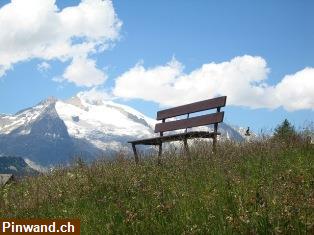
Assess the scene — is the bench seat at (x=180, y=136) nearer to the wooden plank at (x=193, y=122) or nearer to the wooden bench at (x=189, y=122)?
the wooden bench at (x=189, y=122)

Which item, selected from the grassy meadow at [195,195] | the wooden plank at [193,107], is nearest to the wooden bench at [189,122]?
the wooden plank at [193,107]

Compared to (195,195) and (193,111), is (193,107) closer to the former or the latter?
(193,111)

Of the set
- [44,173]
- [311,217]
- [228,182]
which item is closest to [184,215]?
[228,182]

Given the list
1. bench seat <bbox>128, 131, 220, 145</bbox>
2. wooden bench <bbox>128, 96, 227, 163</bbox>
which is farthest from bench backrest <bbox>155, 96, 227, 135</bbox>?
bench seat <bbox>128, 131, 220, 145</bbox>

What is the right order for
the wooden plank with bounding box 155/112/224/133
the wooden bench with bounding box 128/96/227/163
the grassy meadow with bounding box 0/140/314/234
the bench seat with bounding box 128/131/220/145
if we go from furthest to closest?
the wooden plank with bounding box 155/112/224/133, the wooden bench with bounding box 128/96/227/163, the bench seat with bounding box 128/131/220/145, the grassy meadow with bounding box 0/140/314/234

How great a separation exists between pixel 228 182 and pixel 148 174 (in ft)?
7.53

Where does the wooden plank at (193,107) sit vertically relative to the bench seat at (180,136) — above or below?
above

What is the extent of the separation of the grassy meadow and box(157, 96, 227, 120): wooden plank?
0.94 meters

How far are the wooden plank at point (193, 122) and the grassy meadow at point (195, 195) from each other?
23.5 inches

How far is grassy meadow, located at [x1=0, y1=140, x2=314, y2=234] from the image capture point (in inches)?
181

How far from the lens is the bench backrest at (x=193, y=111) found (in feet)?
34.6

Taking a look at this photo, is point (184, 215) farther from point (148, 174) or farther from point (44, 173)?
point (44, 173)

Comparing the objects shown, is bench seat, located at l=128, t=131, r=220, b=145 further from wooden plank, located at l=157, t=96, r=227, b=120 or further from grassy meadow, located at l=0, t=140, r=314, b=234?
wooden plank, located at l=157, t=96, r=227, b=120

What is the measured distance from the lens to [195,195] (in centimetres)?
598
